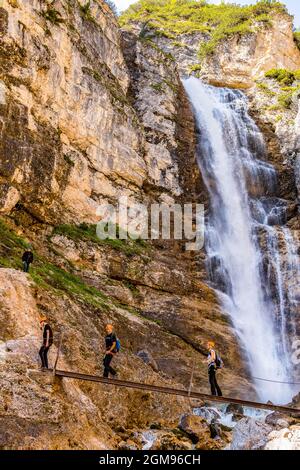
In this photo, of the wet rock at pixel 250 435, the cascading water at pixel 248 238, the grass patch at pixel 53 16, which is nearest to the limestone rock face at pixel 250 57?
the cascading water at pixel 248 238

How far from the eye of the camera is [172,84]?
3759 cm

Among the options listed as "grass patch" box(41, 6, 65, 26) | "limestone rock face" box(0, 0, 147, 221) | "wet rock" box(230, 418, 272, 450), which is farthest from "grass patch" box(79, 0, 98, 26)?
"wet rock" box(230, 418, 272, 450)

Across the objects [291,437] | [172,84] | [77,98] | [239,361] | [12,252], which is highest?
[172,84]

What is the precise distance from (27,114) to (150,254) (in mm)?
9542

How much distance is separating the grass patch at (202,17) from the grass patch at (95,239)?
99.3 feet

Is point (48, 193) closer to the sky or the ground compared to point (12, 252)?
closer to the sky

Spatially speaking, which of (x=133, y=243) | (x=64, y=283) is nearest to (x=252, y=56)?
(x=133, y=243)

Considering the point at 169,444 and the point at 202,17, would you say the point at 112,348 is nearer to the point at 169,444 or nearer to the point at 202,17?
the point at 169,444

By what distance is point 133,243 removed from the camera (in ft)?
85.7

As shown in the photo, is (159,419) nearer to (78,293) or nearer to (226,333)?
(78,293)

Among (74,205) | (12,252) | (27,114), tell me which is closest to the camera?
(12,252)

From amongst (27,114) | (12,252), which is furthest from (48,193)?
(12,252)

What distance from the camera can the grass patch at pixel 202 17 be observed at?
4953cm

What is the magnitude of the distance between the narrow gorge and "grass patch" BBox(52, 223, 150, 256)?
0.30ft
